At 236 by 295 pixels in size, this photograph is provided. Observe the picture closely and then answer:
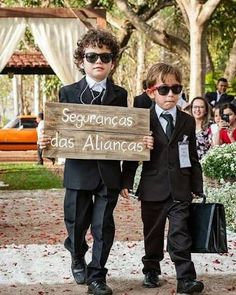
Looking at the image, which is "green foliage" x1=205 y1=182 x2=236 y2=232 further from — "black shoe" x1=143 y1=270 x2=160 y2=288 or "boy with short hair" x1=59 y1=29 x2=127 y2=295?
"boy with short hair" x1=59 y1=29 x2=127 y2=295

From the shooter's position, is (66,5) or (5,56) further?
(66,5)

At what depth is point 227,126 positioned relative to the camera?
10.1m

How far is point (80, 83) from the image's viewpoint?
237 inches

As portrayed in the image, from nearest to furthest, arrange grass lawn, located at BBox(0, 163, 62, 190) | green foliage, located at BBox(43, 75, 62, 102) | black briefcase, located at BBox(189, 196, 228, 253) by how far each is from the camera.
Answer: black briefcase, located at BBox(189, 196, 228, 253) < grass lawn, located at BBox(0, 163, 62, 190) < green foliage, located at BBox(43, 75, 62, 102)

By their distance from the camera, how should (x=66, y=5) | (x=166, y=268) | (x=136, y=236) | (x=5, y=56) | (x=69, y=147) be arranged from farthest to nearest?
(x=66, y=5), (x=5, y=56), (x=136, y=236), (x=166, y=268), (x=69, y=147)

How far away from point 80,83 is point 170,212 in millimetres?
1168

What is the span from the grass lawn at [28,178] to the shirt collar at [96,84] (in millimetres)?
8754

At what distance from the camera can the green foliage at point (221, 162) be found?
373 inches

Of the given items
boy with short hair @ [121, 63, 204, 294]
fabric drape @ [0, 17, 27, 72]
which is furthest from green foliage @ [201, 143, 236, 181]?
fabric drape @ [0, 17, 27, 72]

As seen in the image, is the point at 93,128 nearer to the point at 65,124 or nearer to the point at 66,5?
the point at 65,124

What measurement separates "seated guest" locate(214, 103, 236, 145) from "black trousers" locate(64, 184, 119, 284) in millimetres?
4226

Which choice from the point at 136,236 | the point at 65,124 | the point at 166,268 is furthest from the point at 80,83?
the point at 136,236

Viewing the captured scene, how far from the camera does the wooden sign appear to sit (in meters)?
5.82

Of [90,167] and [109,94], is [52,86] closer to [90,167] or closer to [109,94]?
[109,94]
